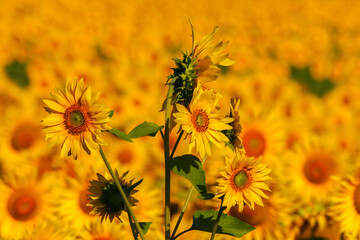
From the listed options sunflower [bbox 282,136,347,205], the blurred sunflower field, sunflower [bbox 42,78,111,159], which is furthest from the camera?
sunflower [bbox 282,136,347,205]

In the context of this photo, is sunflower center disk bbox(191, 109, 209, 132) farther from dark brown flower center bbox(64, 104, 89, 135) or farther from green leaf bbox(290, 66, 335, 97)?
green leaf bbox(290, 66, 335, 97)

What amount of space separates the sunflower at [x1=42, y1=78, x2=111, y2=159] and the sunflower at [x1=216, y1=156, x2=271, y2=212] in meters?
0.58

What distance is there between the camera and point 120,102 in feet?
20.0

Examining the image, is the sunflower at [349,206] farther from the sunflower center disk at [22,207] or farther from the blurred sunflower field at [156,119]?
the sunflower center disk at [22,207]

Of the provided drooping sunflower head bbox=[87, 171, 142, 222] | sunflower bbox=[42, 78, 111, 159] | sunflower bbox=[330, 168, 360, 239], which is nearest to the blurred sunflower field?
sunflower bbox=[330, 168, 360, 239]

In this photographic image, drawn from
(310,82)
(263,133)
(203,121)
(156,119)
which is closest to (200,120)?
(203,121)

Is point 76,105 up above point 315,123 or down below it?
below

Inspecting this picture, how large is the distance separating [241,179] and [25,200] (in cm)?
223

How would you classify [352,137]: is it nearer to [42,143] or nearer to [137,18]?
[42,143]

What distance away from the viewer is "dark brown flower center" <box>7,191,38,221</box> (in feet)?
11.3

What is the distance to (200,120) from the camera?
6.30 ft

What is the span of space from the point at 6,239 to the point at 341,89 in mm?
5647

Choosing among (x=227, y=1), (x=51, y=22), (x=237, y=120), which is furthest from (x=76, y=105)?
(x=227, y=1)

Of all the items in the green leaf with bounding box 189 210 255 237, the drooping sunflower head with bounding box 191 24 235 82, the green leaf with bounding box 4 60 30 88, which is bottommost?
the green leaf with bounding box 189 210 255 237
